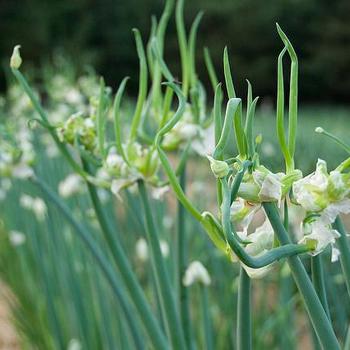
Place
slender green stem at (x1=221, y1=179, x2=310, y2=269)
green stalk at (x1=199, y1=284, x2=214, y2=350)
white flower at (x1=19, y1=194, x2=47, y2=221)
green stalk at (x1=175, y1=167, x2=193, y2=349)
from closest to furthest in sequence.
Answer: slender green stem at (x1=221, y1=179, x2=310, y2=269)
green stalk at (x1=175, y1=167, x2=193, y2=349)
green stalk at (x1=199, y1=284, x2=214, y2=350)
white flower at (x1=19, y1=194, x2=47, y2=221)

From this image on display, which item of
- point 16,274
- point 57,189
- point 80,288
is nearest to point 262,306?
point 80,288

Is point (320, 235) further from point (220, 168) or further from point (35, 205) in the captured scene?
point (35, 205)

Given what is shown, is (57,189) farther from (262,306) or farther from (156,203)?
(262,306)

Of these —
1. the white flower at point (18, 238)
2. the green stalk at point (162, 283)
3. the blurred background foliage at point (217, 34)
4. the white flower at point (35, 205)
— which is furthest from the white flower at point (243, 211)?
the blurred background foliage at point (217, 34)

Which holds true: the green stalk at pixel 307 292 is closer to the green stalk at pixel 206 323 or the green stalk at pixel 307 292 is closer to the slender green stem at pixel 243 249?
the slender green stem at pixel 243 249

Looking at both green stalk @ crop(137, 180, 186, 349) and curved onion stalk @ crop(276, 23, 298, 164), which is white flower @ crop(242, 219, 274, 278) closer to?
curved onion stalk @ crop(276, 23, 298, 164)

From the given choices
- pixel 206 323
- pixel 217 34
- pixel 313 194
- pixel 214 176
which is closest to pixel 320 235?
pixel 313 194

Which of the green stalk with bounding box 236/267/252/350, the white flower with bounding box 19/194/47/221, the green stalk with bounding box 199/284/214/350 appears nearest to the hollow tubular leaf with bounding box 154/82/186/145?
the green stalk with bounding box 236/267/252/350
